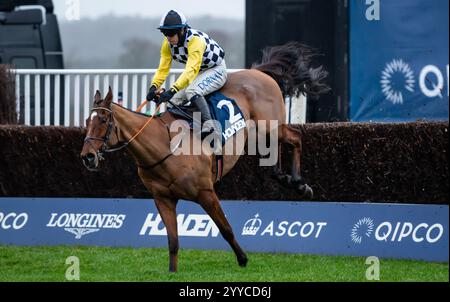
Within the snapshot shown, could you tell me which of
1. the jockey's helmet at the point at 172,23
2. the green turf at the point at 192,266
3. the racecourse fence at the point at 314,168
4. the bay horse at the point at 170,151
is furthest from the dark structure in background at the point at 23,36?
the jockey's helmet at the point at 172,23

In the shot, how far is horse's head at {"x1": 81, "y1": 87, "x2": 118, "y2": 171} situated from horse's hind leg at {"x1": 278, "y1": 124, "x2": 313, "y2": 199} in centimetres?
181

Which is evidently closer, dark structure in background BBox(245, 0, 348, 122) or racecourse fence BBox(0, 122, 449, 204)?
racecourse fence BBox(0, 122, 449, 204)

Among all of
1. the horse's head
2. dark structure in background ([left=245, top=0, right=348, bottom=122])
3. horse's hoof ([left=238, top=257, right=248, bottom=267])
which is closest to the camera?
the horse's head

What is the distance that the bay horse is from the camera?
30.5 feet

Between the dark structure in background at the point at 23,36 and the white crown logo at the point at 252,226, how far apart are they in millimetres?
4836

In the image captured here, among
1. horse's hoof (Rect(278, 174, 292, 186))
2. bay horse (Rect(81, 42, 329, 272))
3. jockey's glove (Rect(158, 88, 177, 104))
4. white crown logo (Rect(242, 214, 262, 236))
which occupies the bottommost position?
white crown logo (Rect(242, 214, 262, 236))

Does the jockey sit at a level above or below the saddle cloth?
above

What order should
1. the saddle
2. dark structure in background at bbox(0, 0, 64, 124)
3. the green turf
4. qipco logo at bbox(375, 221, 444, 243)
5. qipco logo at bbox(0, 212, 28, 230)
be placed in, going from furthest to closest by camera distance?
dark structure in background at bbox(0, 0, 64, 124) → qipco logo at bbox(0, 212, 28, 230) → qipco logo at bbox(375, 221, 444, 243) → the saddle → the green turf

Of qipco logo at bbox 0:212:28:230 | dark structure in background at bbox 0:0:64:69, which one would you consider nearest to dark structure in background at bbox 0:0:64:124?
dark structure in background at bbox 0:0:64:69

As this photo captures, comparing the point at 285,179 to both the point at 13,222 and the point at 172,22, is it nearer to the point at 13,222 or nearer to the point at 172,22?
the point at 172,22

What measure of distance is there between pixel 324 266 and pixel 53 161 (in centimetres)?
323

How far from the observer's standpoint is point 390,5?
1199 centimetres

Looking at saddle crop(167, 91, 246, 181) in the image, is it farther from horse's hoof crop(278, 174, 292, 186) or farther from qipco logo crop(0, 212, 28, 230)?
qipco logo crop(0, 212, 28, 230)

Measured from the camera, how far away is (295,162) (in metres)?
10.4
